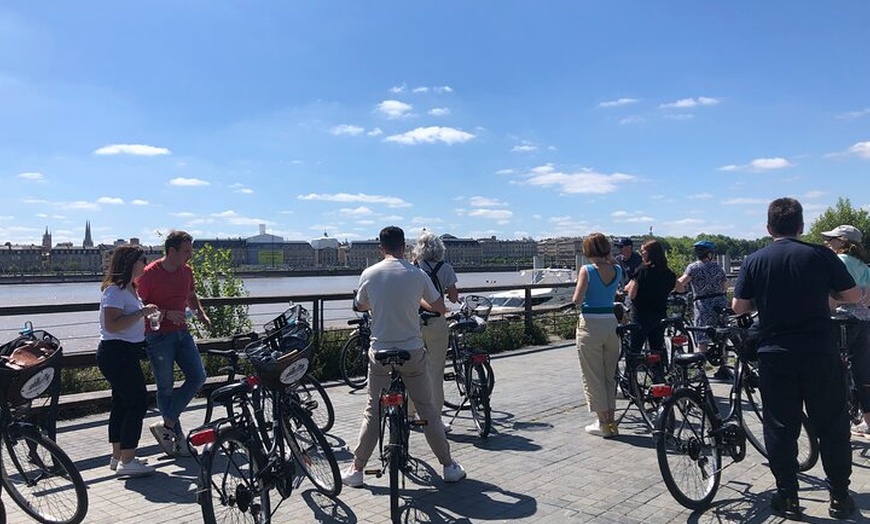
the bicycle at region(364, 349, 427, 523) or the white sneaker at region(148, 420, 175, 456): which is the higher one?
the bicycle at region(364, 349, 427, 523)

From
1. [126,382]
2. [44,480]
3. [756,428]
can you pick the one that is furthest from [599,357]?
[44,480]

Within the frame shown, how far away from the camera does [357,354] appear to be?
32.4 ft

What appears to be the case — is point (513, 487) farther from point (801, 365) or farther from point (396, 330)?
point (801, 365)

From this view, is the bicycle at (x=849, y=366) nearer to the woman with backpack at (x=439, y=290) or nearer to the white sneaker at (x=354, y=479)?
the woman with backpack at (x=439, y=290)

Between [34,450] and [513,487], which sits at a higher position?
[34,450]

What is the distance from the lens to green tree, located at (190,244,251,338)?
37.0ft

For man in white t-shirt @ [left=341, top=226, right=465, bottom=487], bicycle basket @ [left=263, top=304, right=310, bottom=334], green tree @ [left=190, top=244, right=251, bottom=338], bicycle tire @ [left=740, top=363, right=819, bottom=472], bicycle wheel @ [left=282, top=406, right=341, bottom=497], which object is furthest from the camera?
green tree @ [left=190, top=244, right=251, bottom=338]

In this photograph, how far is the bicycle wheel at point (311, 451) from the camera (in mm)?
4734

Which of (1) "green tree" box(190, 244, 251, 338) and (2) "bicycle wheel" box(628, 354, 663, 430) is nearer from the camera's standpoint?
(2) "bicycle wheel" box(628, 354, 663, 430)

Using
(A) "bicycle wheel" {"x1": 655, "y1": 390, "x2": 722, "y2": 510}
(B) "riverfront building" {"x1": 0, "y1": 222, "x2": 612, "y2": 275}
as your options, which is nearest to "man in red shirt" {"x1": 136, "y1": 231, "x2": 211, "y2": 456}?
(A) "bicycle wheel" {"x1": 655, "y1": 390, "x2": 722, "y2": 510}

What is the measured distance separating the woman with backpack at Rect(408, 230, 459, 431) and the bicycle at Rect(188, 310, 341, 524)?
1.64 m

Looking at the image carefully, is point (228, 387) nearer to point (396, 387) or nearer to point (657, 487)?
point (396, 387)

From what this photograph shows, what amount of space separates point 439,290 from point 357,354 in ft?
12.2

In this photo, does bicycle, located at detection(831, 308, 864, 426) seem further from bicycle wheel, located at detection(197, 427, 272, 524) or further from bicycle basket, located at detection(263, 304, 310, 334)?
bicycle wheel, located at detection(197, 427, 272, 524)
